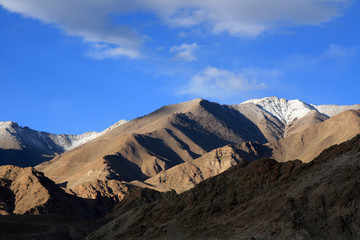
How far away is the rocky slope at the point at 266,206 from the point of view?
206 ft

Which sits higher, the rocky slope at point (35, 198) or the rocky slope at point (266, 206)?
the rocky slope at point (35, 198)

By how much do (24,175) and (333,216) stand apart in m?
106

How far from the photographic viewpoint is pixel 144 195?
142625 mm

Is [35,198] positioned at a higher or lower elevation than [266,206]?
higher

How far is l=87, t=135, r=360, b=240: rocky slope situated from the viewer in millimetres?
62938

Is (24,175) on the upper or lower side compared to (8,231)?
upper

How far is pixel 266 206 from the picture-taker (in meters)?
70.8

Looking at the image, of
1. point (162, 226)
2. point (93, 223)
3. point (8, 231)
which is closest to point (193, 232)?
point (162, 226)

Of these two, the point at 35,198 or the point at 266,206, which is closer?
the point at 266,206

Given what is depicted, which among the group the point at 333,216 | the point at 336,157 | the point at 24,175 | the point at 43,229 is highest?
the point at 24,175

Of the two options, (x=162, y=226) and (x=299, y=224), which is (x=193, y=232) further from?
(x=299, y=224)

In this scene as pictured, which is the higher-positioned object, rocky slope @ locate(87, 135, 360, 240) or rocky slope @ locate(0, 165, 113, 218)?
rocky slope @ locate(0, 165, 113, 218)

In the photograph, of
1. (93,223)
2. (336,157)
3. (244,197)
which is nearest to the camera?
(336,157)

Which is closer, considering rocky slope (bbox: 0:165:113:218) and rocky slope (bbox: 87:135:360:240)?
rocky slope (bbox: 87:135:360:240)
